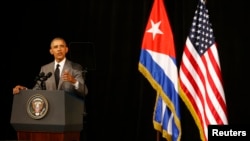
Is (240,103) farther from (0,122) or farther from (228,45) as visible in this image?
(0,122)

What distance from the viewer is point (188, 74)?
5176 mm

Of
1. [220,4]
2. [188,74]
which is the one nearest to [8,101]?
[188,74]

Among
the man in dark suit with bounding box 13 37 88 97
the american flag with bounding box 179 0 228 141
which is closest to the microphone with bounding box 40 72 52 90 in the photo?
the man in dark suit with bounding box 13 37 88 97

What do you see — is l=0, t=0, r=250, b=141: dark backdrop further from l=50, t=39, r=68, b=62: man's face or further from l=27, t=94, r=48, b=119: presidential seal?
l=27, t=94, r=48, b=119: presidential seal

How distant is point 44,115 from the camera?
4391mm

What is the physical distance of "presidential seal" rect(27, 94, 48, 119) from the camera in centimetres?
440

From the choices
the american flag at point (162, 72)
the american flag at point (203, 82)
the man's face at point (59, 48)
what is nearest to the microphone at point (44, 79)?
the man's face at point (59, 48)

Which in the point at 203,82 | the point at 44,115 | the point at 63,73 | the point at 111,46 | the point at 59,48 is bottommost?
the point at 44,115

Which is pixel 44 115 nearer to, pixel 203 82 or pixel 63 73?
pixel 63 73

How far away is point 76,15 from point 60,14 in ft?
0.90

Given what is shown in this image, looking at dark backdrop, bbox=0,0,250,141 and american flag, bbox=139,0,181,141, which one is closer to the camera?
american flag, bbox=139,0,181,141

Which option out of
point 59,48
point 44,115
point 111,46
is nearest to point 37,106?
point 44,115

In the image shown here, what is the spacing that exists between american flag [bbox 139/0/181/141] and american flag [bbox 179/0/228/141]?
0.19 m

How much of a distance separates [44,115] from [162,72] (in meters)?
1.66
